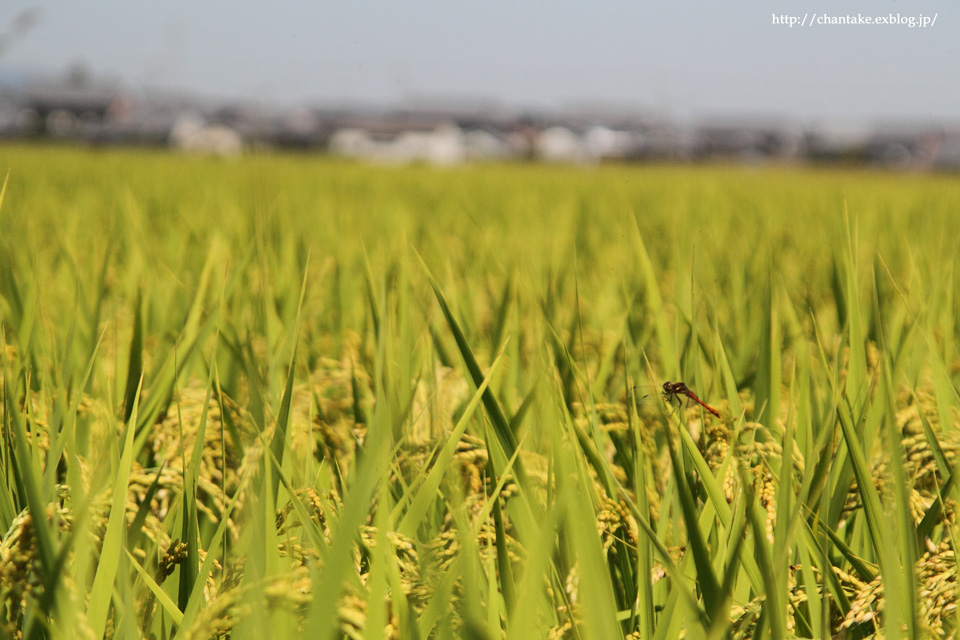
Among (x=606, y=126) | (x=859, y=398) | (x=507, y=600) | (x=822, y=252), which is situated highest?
(x=606, y=126)

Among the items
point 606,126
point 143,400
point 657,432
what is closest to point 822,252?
point 657,432

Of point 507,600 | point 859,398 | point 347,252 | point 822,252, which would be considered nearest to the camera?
point 507,600

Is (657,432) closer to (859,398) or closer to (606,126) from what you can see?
(859,398)

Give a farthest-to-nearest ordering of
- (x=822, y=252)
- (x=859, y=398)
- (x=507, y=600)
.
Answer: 1. (x=822, y=252)
2. (x=859, y=398)
3. (x=507, y=600)

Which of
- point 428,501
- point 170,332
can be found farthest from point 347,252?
point 428,501

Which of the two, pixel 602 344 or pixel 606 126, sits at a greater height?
pixel 606 126

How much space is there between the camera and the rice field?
48 centimetres

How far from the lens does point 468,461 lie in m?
0.88

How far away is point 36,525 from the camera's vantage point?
484 millimetres

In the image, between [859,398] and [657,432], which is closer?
[859,398]

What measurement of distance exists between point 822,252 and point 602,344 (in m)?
1.28

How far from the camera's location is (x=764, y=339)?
94 cm

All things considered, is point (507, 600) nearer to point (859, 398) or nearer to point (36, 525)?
point (36, 525)

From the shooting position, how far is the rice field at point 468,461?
481 mm
